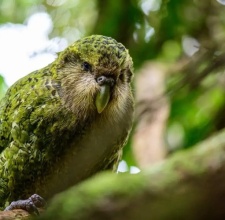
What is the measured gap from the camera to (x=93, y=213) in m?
0.62

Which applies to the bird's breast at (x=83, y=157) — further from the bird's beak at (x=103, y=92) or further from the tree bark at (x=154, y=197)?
the tree bark at (x=154, y=197)

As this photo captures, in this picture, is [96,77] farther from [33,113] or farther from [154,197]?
[154,197]

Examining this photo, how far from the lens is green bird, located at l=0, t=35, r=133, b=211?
238cm

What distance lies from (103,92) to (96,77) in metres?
0.11

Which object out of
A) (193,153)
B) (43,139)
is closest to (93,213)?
(193,153)

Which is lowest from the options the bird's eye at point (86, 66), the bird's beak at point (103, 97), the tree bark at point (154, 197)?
the bird's beak at point (103, 97)

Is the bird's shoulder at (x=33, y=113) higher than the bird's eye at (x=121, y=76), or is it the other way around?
the bird's eye at (x=121, y=76)

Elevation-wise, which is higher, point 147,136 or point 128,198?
point 128,198

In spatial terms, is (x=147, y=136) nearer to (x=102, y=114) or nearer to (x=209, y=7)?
(x=102, y=114)

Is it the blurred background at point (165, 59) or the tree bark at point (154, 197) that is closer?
the tree bark at point (154, 197)

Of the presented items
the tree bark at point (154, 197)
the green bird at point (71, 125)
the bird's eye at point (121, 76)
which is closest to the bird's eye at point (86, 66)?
the green bird at point (71, 125)

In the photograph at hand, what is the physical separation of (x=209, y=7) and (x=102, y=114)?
3.04 ft

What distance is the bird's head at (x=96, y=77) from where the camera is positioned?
92.4 inches

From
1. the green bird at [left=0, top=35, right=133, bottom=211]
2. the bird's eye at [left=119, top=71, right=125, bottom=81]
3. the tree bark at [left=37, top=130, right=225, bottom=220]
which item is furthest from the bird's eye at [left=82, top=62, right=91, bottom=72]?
the tree bark at [left=37, top=130, right=225, bottom=220]
